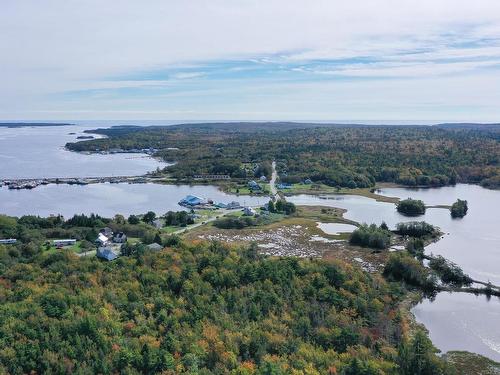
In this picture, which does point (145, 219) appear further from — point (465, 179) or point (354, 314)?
point (465, 179)

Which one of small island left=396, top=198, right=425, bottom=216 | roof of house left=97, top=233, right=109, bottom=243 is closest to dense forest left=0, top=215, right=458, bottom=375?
roof of house left=97, top=233, right=109, bottom=243

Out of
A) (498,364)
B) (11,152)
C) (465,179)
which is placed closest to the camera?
(498,364)

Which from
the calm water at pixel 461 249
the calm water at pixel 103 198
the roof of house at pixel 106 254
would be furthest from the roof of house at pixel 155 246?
the calm water at pixel 103 198

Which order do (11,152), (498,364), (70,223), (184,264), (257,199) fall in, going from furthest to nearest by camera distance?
(11,152)
(257,199)
(70,223)
(184,264)
(498,364)

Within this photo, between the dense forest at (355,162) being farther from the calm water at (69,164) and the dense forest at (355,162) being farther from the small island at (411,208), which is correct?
the small island at (411,208)

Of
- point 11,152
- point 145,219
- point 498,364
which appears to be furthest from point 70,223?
point 11,152

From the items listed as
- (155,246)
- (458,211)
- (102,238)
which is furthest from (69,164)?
(458,211)
